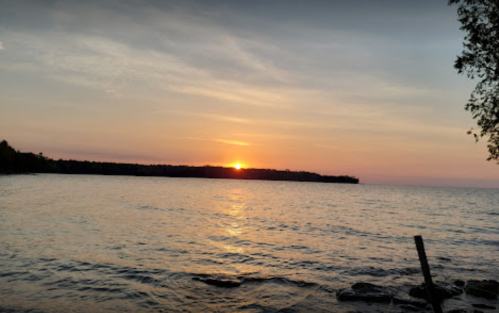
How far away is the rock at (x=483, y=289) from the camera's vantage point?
1884 centimetres

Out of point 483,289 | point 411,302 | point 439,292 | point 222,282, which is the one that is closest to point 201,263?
point 222,282

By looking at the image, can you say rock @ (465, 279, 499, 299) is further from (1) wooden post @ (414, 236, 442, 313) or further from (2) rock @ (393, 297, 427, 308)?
(1) wooden post @ (414, 236, 442, 313)

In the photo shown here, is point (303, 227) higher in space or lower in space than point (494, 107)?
lower

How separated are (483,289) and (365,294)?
685 cm

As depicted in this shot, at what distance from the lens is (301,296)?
61.5ft

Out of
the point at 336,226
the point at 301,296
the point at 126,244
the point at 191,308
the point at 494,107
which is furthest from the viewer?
the point at 336,226

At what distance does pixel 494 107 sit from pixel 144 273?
25948 millimetres

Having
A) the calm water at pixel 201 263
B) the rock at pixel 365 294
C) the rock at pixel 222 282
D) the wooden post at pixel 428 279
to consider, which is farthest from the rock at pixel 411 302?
the rock at pixel 222 282

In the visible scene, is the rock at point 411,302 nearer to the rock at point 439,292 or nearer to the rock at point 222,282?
the rock at point 439,292

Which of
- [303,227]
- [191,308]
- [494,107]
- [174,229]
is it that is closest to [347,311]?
[191,308]

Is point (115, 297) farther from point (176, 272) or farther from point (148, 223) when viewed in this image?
point (148, 223)

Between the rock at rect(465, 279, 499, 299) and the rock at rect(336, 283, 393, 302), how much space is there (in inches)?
187

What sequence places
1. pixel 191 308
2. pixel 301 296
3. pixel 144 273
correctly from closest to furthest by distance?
pixel 191 308 < pixel 301 296 < pixel 144 273

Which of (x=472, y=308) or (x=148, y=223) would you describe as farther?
(x=148, y=223)
